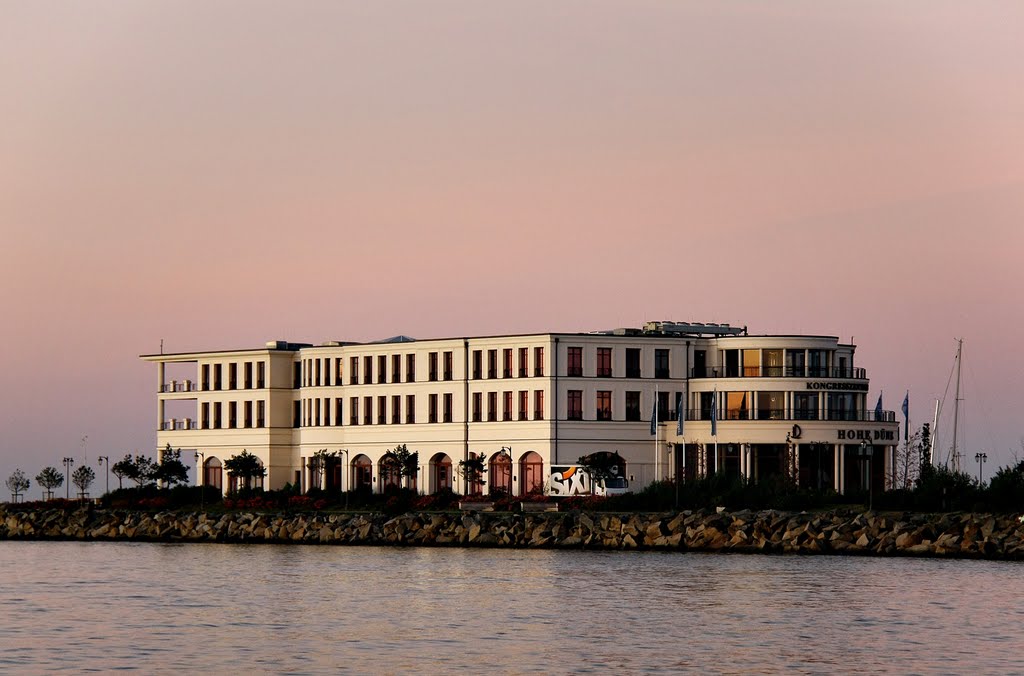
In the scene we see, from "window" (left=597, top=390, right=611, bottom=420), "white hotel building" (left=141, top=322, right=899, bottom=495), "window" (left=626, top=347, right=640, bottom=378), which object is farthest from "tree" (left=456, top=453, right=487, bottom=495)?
"window" (left=626, top=347, right=640, bottom=378)

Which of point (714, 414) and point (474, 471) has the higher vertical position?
point (714, 414)

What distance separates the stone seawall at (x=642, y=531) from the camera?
266 ft

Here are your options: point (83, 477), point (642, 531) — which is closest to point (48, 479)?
point (83, 477)

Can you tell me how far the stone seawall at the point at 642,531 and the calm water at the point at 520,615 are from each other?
351 centimetres

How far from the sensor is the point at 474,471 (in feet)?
404

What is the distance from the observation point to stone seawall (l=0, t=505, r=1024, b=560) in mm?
81062

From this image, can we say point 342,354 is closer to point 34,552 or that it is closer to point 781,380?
point 781,380

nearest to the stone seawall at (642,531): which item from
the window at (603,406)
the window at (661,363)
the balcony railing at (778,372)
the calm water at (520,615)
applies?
the calm water at (520,615)

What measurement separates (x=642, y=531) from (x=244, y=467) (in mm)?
54556

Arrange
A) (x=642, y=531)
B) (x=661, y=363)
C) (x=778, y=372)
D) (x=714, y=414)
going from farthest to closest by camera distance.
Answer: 1. (x=661, y=363)
2. (x=778, y=372)
3. (x=714, y=414)
4. (x=642, y=531)

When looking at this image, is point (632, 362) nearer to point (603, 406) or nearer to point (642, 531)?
point (603, 406)

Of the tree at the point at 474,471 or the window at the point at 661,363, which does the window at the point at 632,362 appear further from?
the tree at the point at 474,471

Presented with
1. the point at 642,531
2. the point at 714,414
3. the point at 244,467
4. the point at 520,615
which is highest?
the point at 714,414

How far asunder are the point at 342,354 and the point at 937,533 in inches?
2497
